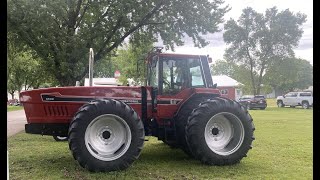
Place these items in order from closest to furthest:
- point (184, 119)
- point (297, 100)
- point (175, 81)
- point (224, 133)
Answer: point (184, 119) → point (224, 133) → point (175, 81) → point (297, 100)

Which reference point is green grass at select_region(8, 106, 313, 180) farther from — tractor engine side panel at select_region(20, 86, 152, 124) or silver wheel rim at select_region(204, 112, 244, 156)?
tractor engine side panel at select_region(20, 86, 152, 124)

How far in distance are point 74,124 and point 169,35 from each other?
39.8 feet

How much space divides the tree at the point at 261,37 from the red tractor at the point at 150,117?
2222 cm

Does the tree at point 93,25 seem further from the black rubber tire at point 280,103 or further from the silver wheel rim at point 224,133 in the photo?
the black rubber tire at point 280,103

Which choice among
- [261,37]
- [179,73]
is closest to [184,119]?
[179,73]

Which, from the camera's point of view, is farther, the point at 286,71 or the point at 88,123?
the point at 286,71

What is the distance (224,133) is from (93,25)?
11.9 metres

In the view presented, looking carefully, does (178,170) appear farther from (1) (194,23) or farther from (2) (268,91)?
(2) (268,91)

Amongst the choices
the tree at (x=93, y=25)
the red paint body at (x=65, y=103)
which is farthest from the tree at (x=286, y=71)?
the red paint body at (x=65, y=103)

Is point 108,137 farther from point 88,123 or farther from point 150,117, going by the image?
point 150,117

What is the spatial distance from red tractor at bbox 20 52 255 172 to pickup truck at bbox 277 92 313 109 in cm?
2540

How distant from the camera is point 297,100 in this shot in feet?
103

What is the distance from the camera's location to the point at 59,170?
6.17 metres

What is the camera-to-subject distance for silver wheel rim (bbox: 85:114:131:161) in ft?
20.0
